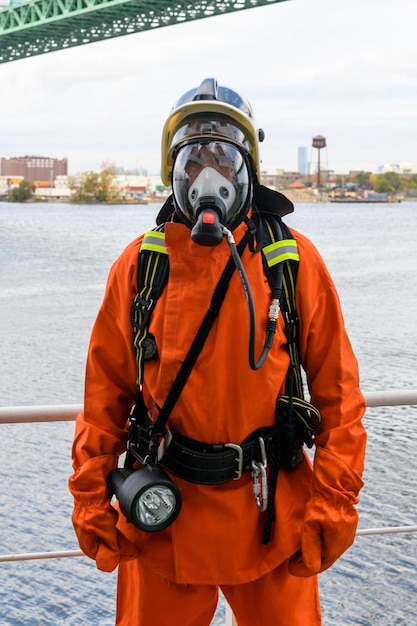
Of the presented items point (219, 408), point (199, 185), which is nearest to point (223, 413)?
point (219, 408)

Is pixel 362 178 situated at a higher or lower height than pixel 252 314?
higher

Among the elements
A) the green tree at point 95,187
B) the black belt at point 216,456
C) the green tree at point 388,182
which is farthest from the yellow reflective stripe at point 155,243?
the green tree at point 388,182

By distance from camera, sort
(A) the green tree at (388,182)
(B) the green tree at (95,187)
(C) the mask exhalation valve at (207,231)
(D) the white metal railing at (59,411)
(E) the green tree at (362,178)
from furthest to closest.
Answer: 1. (A) the green tree at (388,182)
2. (E) the green tree at (362,178)
3. (B) the green tree at (95,187)
4. (D) the white metal railing at (59,411)
5. (C) the mask exhalation valve at (207,231)

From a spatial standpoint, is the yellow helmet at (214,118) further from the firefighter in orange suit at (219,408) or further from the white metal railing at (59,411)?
the white metal railing at (59,411)

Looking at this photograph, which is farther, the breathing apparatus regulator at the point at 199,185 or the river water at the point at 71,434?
the river water at the point at 71,434

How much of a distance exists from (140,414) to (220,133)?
0.43 meters

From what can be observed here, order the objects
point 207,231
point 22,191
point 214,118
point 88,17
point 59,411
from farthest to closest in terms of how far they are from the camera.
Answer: point 22,191 → point 88,17 → point 59,411 → point 214,118 → point 207,231

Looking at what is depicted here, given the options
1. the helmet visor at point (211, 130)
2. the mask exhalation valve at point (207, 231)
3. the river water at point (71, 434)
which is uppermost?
the helmet visor at point (211, 130)

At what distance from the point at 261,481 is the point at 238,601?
0.67ft

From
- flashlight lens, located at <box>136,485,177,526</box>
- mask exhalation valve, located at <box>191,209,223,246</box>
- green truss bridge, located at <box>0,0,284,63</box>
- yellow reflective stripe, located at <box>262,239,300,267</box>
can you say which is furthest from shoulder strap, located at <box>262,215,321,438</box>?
green truss bridge, located at <box>0,0,284,63</box>

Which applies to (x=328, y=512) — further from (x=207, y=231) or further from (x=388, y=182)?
(x=388, y=182)

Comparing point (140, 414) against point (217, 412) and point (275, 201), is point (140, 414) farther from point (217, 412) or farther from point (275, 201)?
point (275, 201)

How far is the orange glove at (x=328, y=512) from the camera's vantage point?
1174 mm

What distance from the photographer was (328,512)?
1169 mm
